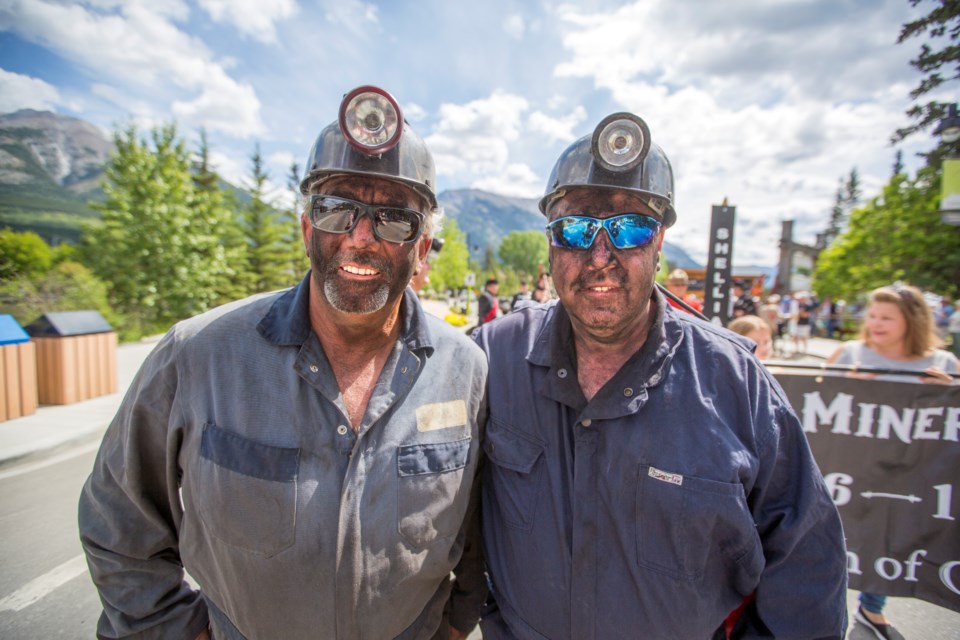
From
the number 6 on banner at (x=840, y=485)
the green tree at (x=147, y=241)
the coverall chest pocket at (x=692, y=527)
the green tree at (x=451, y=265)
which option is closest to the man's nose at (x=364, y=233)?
the coverall chest pocket at (x=692, y=527)

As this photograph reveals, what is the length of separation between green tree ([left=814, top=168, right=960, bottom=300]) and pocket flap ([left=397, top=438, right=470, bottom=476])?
1962cm

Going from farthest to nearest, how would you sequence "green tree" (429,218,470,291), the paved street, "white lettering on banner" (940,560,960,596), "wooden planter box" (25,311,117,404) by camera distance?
1. "green tree" (429,218,470,291)
2. "wooden planter box" (25,311,117,404)
3. the paved street
4. "white lettering on banner" (940,560,960,596)

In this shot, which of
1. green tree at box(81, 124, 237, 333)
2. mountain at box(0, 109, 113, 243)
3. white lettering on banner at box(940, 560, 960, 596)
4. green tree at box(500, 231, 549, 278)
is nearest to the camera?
white lettering on banner at box(940, 560, 960, 596)

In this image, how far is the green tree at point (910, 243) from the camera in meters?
15.6

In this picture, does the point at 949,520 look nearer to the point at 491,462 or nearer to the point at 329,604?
the point at 491,462

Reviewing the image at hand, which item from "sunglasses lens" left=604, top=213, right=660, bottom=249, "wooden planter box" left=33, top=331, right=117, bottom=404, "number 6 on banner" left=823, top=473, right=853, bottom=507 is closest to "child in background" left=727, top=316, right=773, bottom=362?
"number 6 on banner" left=823, top=473, right=853, bottom=507

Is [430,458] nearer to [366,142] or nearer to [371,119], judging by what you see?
[366,142]

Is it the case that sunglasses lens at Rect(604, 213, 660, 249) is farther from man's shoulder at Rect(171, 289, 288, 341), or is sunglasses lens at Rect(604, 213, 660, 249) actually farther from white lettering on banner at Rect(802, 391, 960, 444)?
white lettering on banner at Rect(802, 391, 960, 444)

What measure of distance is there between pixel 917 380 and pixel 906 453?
20.0 inches

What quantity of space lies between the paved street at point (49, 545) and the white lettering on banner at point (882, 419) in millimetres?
1440

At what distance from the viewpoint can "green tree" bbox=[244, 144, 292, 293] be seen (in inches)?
1140

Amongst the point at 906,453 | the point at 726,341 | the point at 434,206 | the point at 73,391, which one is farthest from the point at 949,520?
the point at 73,391

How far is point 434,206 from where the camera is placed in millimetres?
2105

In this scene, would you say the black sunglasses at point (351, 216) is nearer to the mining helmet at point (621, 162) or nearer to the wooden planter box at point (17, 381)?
the mining helmet at point (621, 162)
